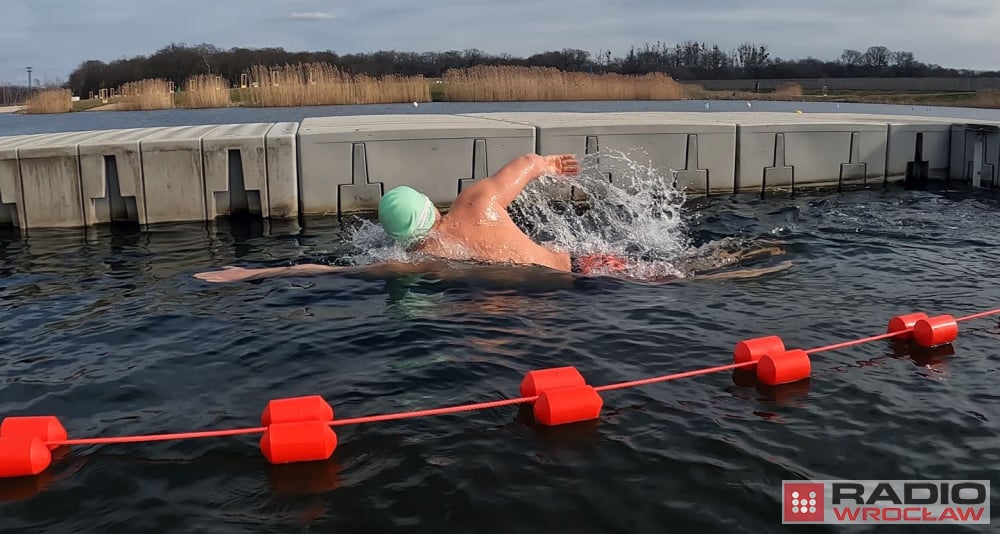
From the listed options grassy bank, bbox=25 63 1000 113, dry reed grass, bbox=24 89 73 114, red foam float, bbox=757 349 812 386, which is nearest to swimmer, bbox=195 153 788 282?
red foam float, bbox=757 349 812 386

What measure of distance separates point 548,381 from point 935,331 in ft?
9.33

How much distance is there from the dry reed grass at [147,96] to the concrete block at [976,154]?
85.3ft

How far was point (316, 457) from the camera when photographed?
3635 millimetres

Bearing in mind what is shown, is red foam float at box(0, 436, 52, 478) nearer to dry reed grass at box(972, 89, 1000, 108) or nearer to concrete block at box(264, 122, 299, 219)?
concrete block at box(264, 122, 299, 219)

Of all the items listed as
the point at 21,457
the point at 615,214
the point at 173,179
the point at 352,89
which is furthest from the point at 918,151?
the point at 352,89

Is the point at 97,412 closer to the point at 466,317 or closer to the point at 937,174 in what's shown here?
the point at 466,317

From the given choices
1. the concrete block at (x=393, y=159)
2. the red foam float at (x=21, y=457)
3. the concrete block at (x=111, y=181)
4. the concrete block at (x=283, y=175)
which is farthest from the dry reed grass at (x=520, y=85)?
the red foam float at (x=21, y=457)

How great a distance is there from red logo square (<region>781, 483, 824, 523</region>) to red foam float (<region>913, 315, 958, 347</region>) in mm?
2253

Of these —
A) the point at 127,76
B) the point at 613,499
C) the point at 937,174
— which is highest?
the point at 127,76

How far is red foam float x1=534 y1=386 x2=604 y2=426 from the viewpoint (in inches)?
156

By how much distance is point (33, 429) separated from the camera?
3.70 meters

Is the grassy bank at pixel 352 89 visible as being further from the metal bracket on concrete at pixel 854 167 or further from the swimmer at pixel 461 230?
the swimmer at pixel 461 230

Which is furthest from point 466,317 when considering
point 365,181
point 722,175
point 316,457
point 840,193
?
point 840,193

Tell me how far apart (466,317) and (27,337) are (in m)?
3.27
